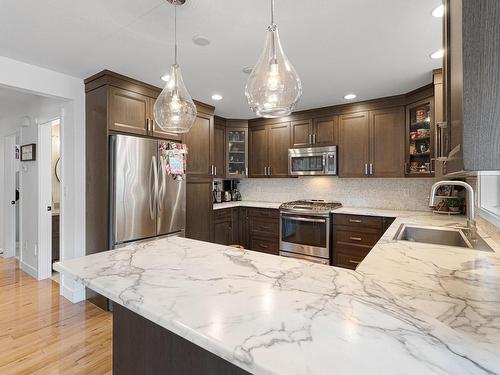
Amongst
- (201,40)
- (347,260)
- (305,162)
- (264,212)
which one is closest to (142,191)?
(201,40)

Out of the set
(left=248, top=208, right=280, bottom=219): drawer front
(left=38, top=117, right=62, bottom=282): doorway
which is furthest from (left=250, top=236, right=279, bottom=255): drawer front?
(left=38, top=117, right=62, bottom=282): doorway

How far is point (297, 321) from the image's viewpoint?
26.1 inches

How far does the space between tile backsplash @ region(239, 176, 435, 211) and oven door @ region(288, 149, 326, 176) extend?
1.28 ft

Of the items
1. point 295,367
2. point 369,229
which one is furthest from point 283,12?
point 369,229

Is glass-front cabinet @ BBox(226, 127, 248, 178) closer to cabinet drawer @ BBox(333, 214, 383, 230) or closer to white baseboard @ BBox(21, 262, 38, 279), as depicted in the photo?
cabinet drawer @ BBox(333, 214, 383, 230)

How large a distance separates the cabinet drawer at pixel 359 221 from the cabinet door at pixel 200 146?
186 cm

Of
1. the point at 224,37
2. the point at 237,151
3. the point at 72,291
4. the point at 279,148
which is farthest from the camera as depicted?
the point at 237,151

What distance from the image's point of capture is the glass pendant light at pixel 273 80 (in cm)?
125

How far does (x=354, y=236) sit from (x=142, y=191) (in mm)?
2535

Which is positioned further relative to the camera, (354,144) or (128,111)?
(354,144)

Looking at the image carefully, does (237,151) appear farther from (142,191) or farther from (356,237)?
(356,237)

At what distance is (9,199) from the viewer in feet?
14.5

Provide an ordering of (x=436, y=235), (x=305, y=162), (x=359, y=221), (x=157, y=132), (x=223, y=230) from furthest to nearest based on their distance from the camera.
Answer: (x=223, y=230) → (x=305, y=162) → (x=359, y=221) → (x=157, y=132) → (x=436, y=235)

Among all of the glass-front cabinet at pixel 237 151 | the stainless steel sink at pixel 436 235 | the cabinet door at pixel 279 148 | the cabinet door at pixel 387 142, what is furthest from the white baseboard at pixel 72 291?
the cabinet door at pixel 387 142
